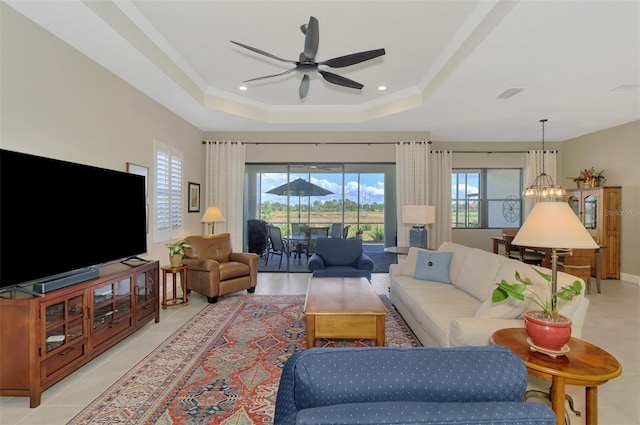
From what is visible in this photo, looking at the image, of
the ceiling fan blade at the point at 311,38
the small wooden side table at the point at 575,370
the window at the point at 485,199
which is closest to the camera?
the small wooden side table at the point at 575,370

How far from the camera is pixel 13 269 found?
2.15 meters

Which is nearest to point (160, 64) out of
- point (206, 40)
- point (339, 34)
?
point (206, 40)

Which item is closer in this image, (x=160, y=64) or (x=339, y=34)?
(x=339, y=34)

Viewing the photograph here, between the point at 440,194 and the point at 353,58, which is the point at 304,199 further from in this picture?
the point at 353,58

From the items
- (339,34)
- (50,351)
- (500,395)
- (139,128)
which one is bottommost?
(50,351)

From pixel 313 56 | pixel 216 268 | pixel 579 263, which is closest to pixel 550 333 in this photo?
pixel 313 56

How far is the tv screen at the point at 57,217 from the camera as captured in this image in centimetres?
215

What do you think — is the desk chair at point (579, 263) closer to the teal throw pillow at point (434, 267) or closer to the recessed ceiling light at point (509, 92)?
the teal throw pillow at point (434, 267)

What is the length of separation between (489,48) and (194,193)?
5.20m

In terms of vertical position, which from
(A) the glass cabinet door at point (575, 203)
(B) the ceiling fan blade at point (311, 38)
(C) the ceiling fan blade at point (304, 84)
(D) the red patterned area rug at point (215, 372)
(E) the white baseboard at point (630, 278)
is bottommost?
(D) the red patterned area rug at point (215, 372)

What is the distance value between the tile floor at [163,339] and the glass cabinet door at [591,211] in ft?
5.34

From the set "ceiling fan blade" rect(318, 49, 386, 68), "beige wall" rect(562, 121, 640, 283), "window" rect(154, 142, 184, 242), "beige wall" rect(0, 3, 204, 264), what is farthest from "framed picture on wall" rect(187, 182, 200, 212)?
"beige wall" rect(562, 121, 640, 283)

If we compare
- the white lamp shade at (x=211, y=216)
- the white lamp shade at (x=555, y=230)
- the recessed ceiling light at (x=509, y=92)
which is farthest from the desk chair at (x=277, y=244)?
the white lamp shade at (x=555, y=230)

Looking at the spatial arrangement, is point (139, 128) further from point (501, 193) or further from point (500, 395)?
point (501, 193)
